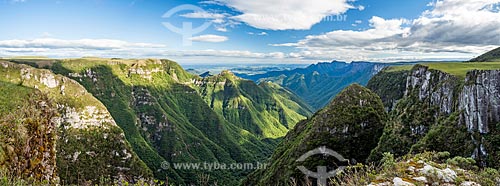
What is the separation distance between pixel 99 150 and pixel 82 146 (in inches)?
330

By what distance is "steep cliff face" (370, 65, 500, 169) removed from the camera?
35906 mm

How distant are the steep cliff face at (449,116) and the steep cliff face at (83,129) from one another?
114700 mm

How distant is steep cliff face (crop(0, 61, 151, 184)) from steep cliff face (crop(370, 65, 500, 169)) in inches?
4516

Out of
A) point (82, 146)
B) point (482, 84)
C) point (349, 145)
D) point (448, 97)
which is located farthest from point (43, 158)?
point (82, 146)

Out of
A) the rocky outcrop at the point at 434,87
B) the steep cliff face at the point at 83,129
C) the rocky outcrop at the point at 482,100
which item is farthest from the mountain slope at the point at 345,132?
the steep cliff face at the point at 83,129

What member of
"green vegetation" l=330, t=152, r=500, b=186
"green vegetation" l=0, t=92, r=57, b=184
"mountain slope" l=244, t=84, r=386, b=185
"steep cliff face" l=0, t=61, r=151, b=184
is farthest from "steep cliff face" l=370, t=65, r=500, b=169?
"steep cliff face" l=0, t=61, r=151, b=184

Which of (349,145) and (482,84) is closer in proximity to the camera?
(482,84)

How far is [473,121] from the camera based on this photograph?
37656 millimetres

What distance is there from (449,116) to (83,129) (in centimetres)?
16274

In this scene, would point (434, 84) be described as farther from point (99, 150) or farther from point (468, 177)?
point (99, 150)

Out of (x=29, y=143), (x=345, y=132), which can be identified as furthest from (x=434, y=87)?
(x=29, y=143)

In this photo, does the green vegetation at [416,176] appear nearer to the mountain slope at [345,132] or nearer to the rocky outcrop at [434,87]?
the rocky outcrop at [434,87]

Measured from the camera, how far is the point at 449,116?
140ft

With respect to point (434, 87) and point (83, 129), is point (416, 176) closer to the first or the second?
point (434, 87)
